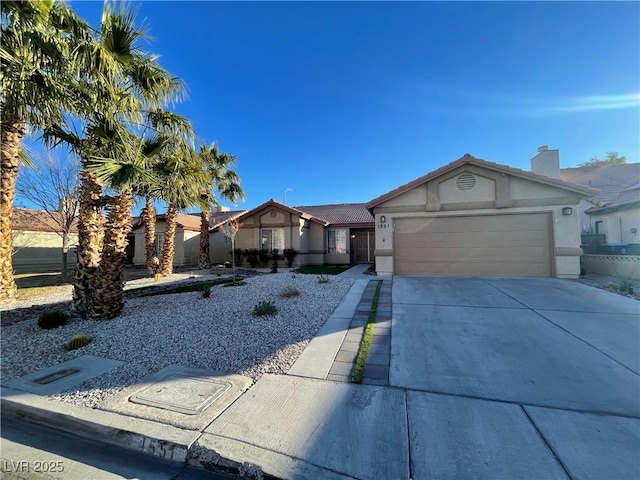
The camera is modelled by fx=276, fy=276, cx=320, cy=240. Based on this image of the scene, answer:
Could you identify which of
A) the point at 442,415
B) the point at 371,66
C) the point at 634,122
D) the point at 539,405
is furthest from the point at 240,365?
the point at 634,122

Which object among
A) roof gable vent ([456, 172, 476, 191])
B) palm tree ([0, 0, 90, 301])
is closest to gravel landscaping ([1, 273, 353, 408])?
palm tree ([0, 0, 90, 301])

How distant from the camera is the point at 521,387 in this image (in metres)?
3.50

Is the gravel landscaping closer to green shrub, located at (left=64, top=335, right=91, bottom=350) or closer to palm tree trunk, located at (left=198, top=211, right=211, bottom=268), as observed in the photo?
green shrub, located at (left=64, top=335, right=91, bottom=350)

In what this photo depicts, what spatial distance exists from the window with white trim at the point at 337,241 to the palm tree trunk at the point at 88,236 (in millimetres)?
14916

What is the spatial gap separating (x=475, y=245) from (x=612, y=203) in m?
10.4

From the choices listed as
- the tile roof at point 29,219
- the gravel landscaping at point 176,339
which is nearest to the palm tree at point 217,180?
the tile roof at point 29,219

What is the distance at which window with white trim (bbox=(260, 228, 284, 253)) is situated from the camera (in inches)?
741

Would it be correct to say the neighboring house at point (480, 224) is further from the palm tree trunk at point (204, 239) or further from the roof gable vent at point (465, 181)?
the palm tree trunk at point (204, 239)

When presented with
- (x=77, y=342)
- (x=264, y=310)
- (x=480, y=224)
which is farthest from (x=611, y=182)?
(x=77, y=342)

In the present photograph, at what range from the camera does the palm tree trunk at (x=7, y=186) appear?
8086 millimetres

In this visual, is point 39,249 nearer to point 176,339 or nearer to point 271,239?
point 271,239

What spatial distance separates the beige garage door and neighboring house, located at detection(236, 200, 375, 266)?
7.50m

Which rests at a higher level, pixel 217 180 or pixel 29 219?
pixel 217 180

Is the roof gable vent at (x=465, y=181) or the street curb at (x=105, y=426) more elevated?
the roof gable vent at (x=465, y=181)
